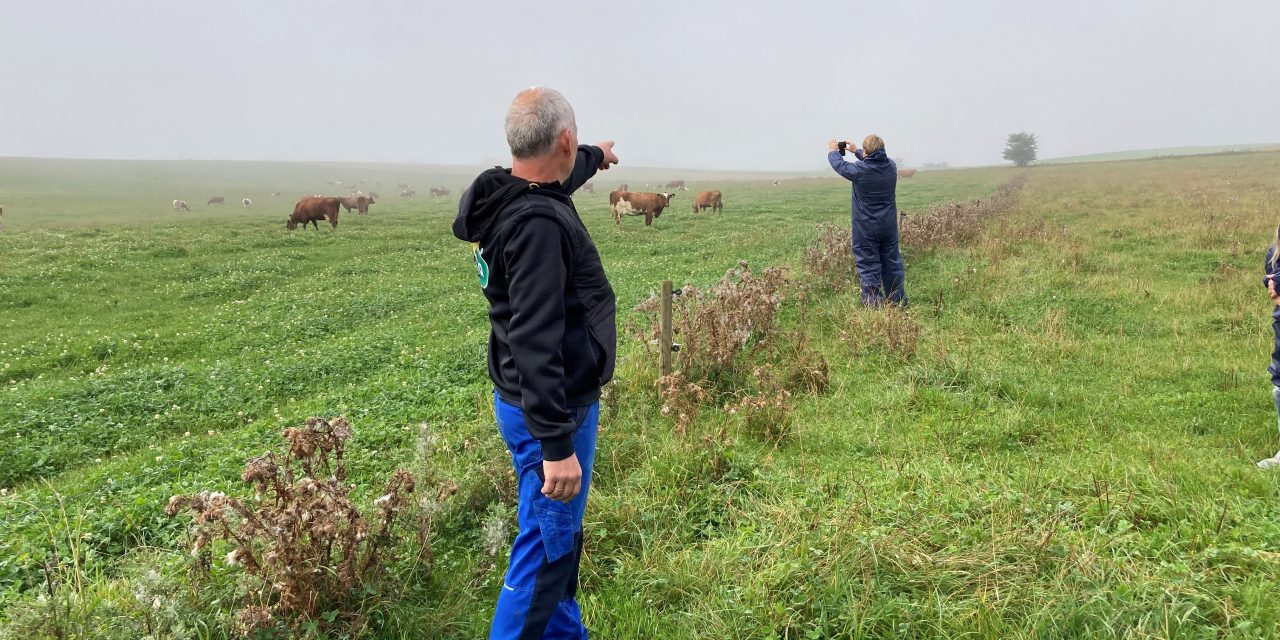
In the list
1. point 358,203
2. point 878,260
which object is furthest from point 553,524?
point 358,203

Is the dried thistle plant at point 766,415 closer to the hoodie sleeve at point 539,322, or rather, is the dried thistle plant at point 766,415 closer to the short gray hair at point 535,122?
the hoodie sleeve at point 539,322

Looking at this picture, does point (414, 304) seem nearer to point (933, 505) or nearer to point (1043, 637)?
point (933, 505)

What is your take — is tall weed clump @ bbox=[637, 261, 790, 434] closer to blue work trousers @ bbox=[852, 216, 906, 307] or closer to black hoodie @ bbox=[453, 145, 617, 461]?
blue work trousers @ bbox=[852, 216, 906, 307]

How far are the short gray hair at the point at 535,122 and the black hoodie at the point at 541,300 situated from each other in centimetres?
13

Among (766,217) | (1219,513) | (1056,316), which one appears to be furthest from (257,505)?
(766,217)

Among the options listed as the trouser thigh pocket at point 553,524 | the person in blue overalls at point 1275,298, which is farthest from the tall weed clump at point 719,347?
the person in blue overalls at point 1275,298

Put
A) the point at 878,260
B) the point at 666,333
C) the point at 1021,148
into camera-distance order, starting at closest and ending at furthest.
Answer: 1. the point at 666,333
2. the point at 878,260
3. the point at 1021,148

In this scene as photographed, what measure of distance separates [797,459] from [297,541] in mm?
3239

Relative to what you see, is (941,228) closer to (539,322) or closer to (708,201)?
(539,322)

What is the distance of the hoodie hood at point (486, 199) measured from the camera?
2363mm

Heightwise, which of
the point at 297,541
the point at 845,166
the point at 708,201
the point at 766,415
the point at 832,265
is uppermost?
the point at 708,201

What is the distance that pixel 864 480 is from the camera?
164 inches

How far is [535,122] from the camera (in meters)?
2.35

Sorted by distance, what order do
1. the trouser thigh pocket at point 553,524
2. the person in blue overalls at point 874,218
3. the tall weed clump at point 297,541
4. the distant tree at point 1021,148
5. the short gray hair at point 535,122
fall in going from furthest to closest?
1. the distant tree at point 1021,148
2. the person in blue overalls at point 874,218
3. the tall weed clump at point 297,541
4. the trouser thigh pocket at point 553,524
5. the short gray hair at point 535,122
